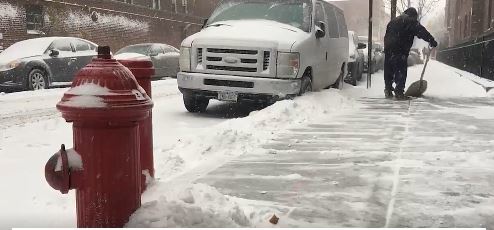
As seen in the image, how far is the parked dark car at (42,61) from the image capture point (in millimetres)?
13641

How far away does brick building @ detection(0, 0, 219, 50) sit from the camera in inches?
908

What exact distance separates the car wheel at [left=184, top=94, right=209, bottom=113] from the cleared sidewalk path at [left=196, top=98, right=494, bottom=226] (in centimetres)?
268

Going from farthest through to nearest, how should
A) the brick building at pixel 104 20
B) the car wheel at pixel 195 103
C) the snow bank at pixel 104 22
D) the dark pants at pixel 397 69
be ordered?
Result: the snow bank at pixel 104 22
the brick building at pixel 104 20
the dark pants at pixel 397 69
the car wheel at pixel 195 103

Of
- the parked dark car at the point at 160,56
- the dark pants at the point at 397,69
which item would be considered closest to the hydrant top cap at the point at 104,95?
the dark pants at the point at 397,69

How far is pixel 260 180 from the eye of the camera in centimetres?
420

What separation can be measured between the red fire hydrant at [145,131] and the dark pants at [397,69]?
770cm

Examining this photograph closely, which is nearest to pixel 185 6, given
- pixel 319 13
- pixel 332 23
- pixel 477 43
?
pixel 477 43

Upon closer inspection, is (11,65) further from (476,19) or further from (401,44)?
(476,19)

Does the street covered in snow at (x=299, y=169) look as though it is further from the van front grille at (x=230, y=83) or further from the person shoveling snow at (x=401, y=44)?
the person shoveling snow at (x=401, y=44)

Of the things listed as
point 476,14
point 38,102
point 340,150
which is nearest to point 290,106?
point 340,150

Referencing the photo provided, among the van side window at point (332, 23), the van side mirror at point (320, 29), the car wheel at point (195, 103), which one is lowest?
the car wheel at point (195, 103)

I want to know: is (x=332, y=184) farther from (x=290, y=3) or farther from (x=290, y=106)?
(x=290, y=3)

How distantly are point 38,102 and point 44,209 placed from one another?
320 inches

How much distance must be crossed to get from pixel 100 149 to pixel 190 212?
611 millimetres
